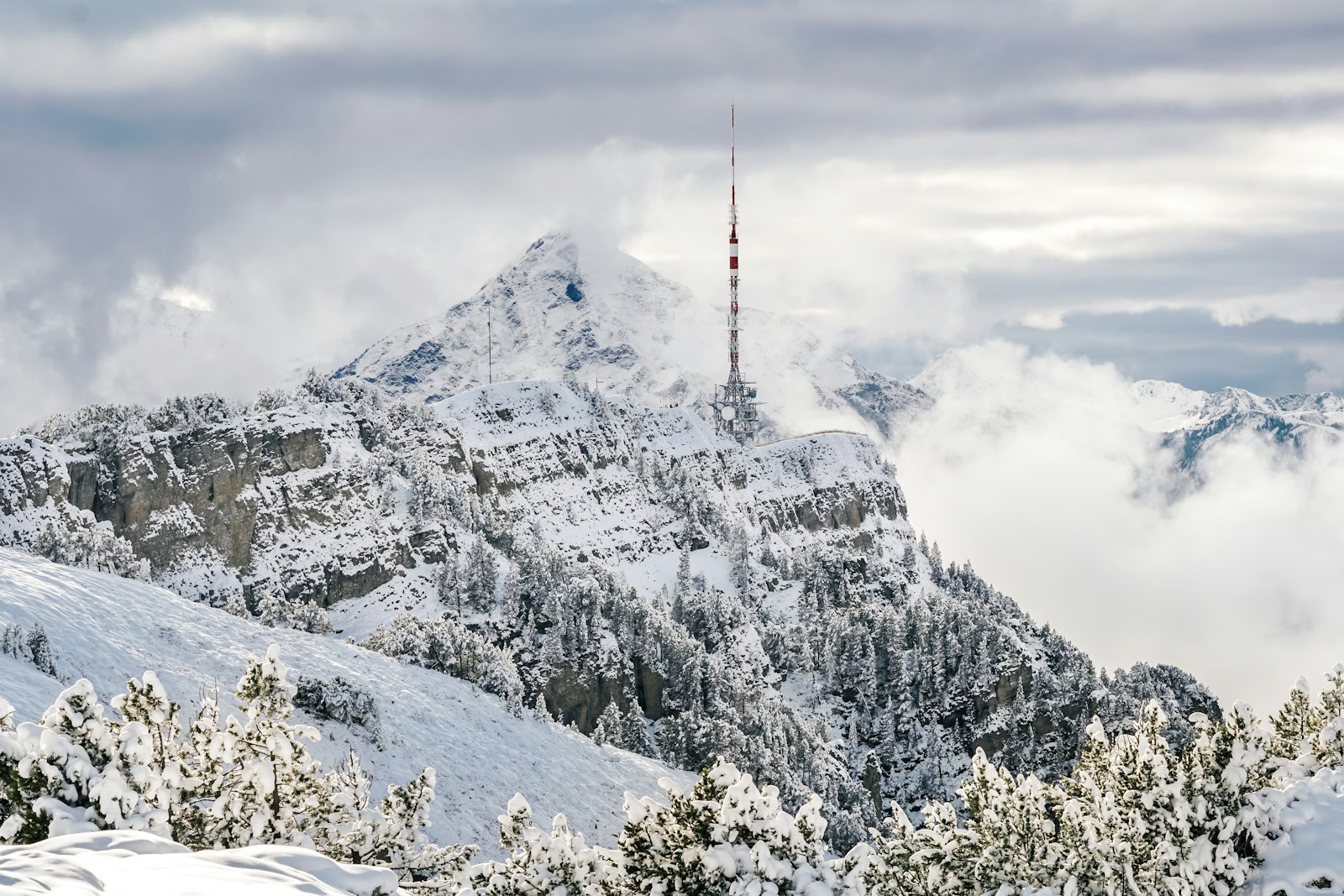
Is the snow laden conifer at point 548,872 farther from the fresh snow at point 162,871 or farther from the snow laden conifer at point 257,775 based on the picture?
the fresh snow at point 162,871

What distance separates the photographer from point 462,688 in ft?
315

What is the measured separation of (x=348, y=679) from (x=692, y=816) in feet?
182

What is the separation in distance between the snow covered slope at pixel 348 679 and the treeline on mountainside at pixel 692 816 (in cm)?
2777

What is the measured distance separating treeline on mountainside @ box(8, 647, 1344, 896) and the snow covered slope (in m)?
27.8

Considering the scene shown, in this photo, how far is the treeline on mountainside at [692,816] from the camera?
26.5 m

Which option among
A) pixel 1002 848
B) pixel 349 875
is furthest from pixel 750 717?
pixel 349 875

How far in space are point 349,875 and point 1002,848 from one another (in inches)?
747

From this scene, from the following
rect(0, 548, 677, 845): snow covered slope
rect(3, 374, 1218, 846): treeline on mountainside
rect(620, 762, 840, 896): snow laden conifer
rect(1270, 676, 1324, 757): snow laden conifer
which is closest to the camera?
rect(620, 762, 840, 896): snow laden conifer

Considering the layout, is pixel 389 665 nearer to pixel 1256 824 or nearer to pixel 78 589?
pixel 78 589

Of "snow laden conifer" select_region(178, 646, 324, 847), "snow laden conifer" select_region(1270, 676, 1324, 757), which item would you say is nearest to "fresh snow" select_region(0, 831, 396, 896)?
"snow laden conifer" select_region(178, 646, 324, 847)

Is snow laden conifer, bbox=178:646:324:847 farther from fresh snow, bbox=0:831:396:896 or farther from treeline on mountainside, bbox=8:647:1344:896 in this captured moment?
fresh snow, bbox=0:831:396:896

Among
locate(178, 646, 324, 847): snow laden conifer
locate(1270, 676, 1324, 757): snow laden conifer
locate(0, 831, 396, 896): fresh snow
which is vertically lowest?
locate(1270, 676, 1324, 757): snow laden conifer

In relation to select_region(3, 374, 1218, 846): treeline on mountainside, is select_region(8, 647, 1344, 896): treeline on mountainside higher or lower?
higher

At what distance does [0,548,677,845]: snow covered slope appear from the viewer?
66.8 meters
